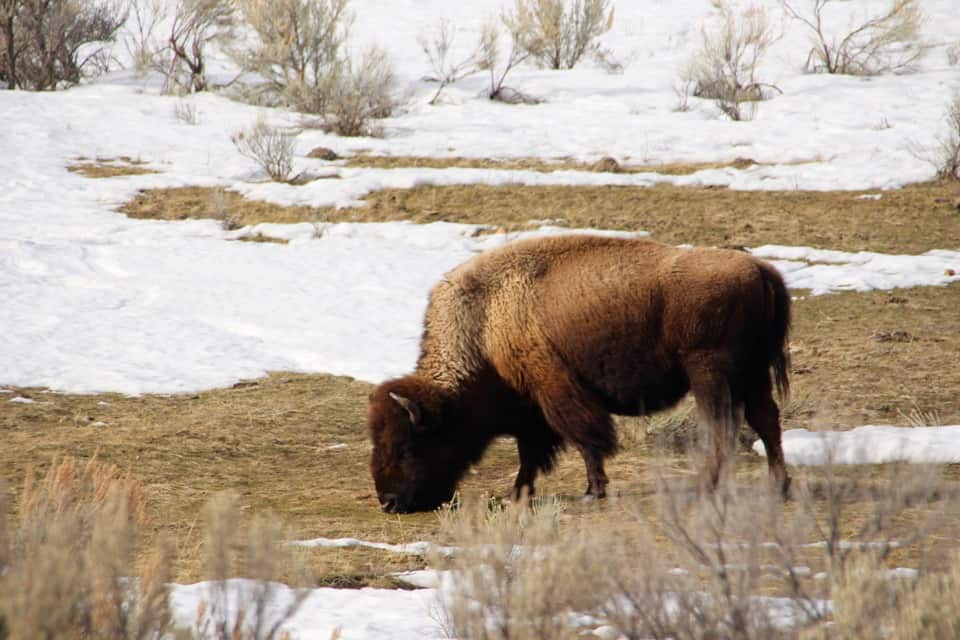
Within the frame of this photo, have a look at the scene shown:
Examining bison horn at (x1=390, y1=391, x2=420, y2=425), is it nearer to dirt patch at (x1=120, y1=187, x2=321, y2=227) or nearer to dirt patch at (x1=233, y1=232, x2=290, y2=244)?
A: dirt patch at (x1=233, y1=232, x2=290, y2=244)

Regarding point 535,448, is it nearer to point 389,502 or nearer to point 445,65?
point 389,502

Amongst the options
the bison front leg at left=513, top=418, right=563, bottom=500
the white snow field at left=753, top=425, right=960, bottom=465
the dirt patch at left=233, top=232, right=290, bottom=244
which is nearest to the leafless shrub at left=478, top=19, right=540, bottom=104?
the dirt patch at left=233, top=232, right=290, bottom=244

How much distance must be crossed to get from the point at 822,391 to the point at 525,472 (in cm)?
340

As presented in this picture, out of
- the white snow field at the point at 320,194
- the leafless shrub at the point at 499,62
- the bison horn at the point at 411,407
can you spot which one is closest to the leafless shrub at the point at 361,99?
the white snow field at the point at 320,194

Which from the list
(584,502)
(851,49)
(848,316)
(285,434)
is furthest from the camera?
(851,49)

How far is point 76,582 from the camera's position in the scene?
3.02 m

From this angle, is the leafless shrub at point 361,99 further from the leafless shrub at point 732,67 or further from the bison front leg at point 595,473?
the bison front leg at point 595,473

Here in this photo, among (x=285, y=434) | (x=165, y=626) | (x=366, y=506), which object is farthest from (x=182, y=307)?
(x=165, y=626)

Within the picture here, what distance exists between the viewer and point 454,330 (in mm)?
7449

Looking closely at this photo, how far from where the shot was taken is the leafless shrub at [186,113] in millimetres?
24641

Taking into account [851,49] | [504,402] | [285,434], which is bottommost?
[285,434]

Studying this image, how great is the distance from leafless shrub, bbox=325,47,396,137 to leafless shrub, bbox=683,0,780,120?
24.4 ft

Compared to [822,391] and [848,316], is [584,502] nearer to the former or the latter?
[822,391]

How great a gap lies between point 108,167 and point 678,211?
1084 centimetres
